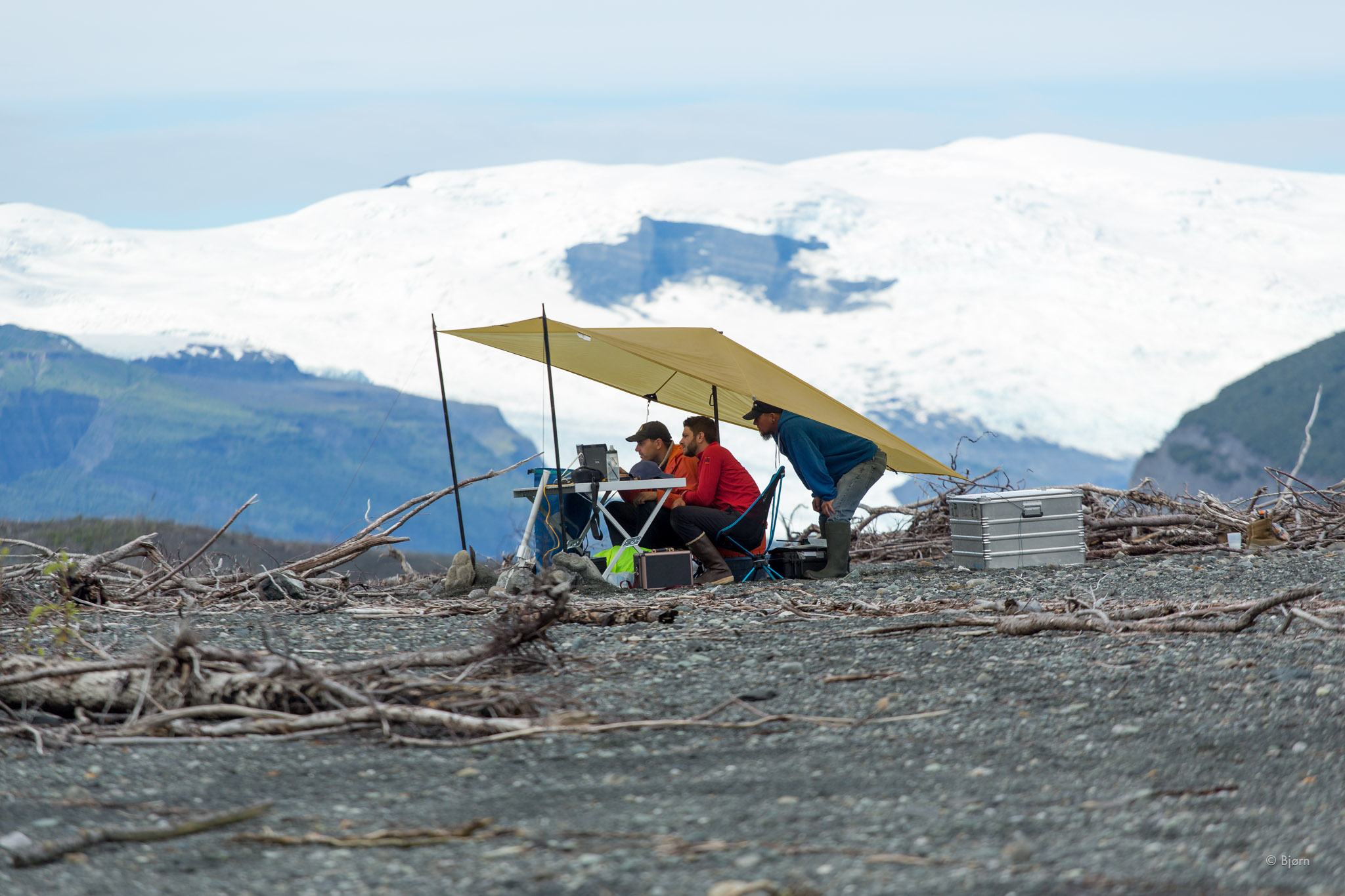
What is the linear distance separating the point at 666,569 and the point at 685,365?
1.43 m

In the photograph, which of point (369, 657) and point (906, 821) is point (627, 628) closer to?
point (369, 657)

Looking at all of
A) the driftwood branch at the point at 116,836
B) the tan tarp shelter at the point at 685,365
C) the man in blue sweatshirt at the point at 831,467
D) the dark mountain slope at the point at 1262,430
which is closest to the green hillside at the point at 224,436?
the dark mountain slope at the point at 1262,430

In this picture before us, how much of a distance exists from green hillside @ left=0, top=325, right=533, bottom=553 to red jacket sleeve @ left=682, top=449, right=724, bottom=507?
101 ft

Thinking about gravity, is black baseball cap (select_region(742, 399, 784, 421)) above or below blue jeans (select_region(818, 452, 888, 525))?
above

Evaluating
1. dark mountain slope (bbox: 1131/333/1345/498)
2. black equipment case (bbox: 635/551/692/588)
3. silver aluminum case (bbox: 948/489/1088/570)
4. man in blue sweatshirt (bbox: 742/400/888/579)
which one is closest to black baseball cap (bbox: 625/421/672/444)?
man in blue sweatshirt (bbox: 742/400/888/579)

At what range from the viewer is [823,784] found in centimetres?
279

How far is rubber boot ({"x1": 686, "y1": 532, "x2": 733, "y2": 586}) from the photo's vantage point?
7547mm

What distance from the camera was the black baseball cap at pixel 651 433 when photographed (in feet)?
26.1

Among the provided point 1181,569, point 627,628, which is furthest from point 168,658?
point 1181,569

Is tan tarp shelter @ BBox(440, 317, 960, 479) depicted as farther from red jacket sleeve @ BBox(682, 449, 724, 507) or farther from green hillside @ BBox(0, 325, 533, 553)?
green hillside @ BBox(0, 325, 533, 553)

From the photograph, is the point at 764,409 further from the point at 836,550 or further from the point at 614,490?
the point at 614,490

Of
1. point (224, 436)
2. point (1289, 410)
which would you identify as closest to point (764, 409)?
point (224, 436)

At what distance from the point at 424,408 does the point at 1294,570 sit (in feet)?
152

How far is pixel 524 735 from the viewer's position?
3.32 metres
